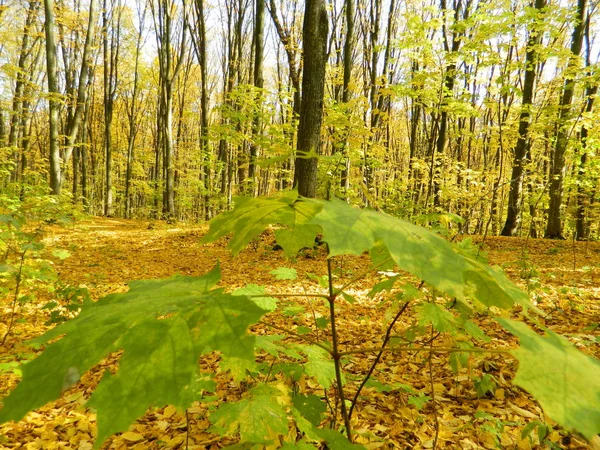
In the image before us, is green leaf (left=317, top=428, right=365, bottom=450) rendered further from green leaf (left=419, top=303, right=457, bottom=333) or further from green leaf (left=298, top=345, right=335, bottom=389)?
green leaf (left=419, top=303, right=457, bottom=333)

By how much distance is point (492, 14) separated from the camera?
5.46 m

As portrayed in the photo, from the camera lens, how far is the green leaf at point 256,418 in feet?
3.45

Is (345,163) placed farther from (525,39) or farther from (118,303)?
(118,303)

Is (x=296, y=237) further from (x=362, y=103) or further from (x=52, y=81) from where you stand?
(x=52, y=81)

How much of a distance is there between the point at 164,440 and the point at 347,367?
1.46 m

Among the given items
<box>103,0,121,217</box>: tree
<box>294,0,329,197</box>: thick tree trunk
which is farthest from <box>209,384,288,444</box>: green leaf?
<box>103,0,121,217</box>: tree

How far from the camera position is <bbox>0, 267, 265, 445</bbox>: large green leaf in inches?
20.9

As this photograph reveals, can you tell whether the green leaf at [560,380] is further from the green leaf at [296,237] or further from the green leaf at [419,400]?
the green leaf at [419,400]

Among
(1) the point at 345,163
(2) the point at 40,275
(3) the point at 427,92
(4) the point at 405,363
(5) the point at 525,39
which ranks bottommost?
(4) the point at 405,363

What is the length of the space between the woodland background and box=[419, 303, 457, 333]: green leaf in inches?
26.8

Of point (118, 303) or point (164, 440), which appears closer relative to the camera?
point (118, 303)

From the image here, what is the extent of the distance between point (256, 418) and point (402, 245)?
832mm

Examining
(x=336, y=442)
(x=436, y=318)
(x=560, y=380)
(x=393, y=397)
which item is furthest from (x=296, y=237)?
(x=393, y=397)

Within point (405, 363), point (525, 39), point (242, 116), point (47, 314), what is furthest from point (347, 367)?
point (525, 39)
